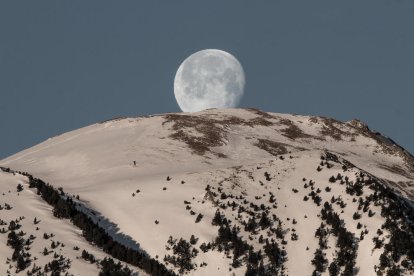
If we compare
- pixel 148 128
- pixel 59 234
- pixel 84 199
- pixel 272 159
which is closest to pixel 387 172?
pixel 272 159

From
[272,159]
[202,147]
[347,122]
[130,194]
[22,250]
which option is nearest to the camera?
[22,250]

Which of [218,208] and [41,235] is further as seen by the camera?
[218,208]

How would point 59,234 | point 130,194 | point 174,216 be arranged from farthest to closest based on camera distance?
point 130,194
point 174,216
point 59,234

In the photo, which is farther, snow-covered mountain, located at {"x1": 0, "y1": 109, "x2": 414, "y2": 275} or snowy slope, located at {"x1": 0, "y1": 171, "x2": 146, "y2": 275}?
snow-covered mountain, located at {"x1": 0, "y1": 109, "x2": 414, "y2": 275}

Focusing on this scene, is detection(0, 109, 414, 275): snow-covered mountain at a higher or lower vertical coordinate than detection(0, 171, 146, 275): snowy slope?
higher

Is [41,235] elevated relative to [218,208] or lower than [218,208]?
lower

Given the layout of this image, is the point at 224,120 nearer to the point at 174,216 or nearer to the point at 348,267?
the point at 174,216

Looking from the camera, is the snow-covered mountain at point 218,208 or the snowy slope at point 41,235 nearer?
the snowy slope at point 41,235

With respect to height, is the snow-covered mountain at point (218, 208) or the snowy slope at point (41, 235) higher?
the snow-covered mountain at point (218, 208)
